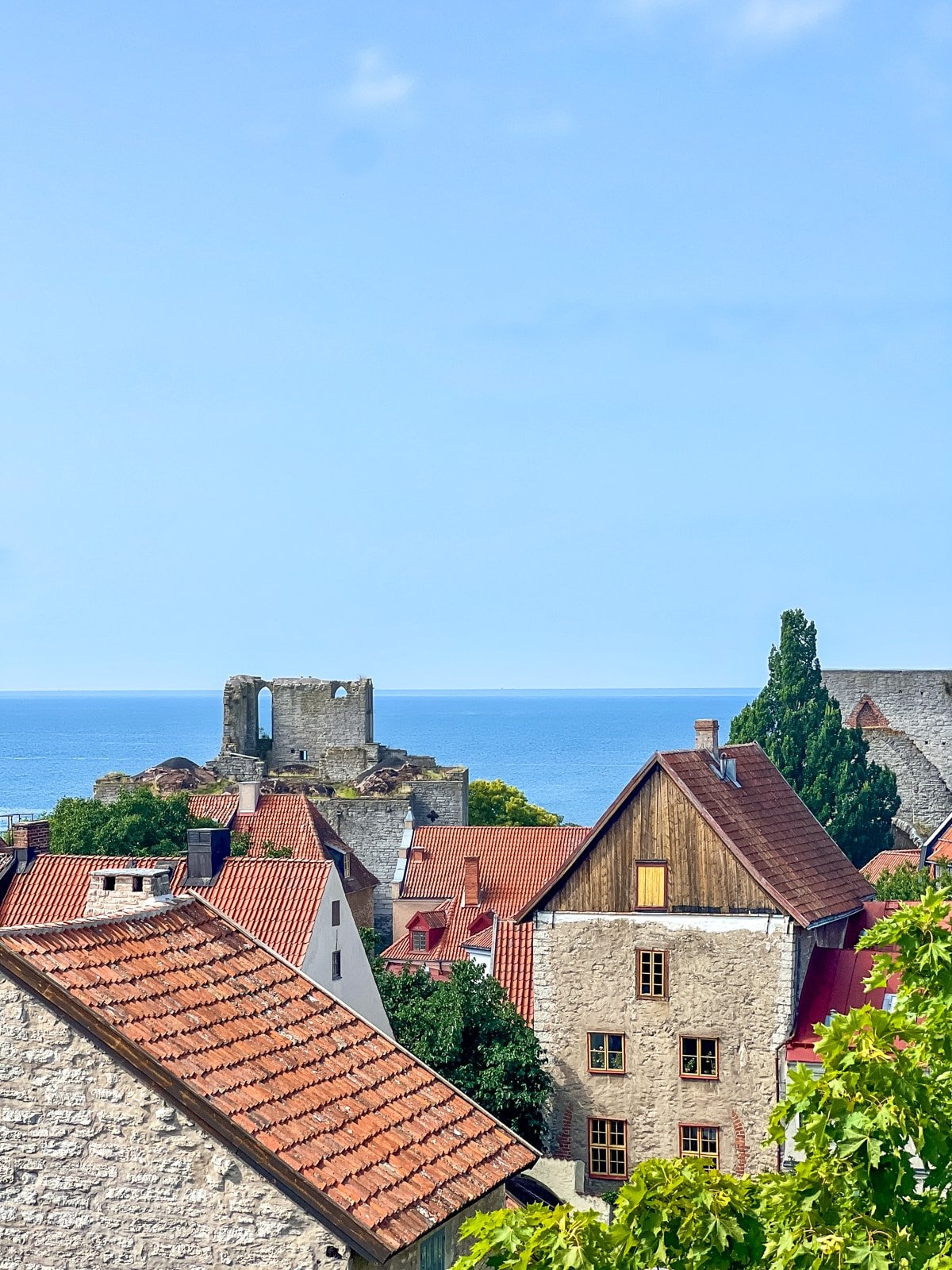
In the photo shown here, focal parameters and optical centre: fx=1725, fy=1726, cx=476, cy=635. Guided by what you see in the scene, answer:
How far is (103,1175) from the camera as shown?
543 inches

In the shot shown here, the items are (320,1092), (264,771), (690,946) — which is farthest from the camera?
(264,771)

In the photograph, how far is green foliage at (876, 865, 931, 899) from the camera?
159 feet

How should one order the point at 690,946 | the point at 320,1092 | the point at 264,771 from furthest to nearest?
the point at 264,771 → the point at 690,946 → the point at 320,1092

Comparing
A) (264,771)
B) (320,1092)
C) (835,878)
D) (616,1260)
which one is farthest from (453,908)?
(616,1260)

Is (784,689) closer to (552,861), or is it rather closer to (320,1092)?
(552,861)

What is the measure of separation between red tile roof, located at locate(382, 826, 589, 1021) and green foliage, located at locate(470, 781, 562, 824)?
23549 mm

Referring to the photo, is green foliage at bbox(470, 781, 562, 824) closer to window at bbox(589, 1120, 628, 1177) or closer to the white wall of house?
the white wall of house

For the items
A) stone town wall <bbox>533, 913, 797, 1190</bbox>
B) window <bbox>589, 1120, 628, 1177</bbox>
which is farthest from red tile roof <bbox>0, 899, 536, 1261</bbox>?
window <bbox>589, 1120, 628, 1177</bbox>

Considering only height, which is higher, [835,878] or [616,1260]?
[835,878]

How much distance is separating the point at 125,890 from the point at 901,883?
36065 mm

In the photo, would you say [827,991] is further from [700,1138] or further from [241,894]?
[241,894]

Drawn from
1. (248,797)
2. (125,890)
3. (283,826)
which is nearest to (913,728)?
(283,826)

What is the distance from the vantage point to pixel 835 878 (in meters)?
37.1

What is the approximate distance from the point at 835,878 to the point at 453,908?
26.3 m
